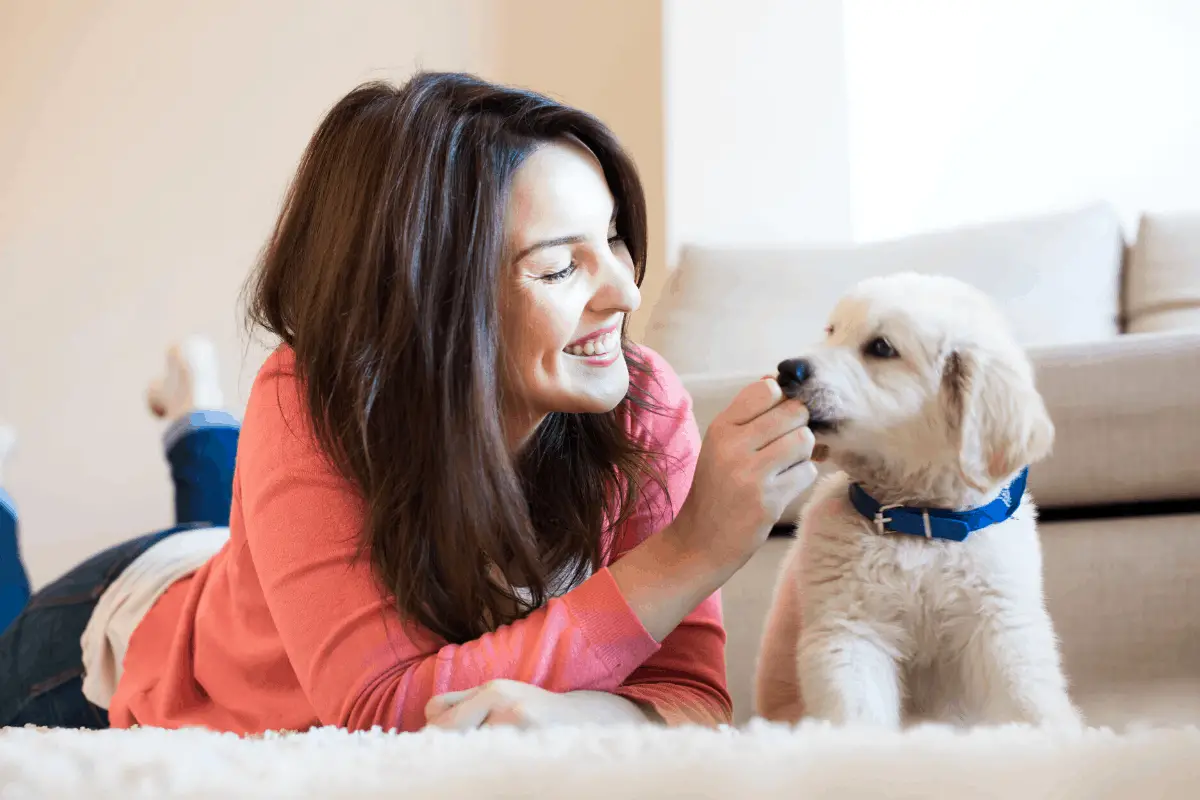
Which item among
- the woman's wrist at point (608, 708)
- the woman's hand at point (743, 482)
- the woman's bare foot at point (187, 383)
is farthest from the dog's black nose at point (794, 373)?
the woman's bare foot at point (187, 383)

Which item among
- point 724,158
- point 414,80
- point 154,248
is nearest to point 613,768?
point 414,80

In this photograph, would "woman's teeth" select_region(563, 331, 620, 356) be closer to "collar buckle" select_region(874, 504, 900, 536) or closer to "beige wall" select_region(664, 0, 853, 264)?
"collar buckle" select_region(874, 504, 900, 536)

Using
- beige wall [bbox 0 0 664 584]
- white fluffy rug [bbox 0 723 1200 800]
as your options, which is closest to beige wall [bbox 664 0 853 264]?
beige wall [bbox 0 0 664 584]

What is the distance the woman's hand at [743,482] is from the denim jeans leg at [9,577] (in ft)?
5.65

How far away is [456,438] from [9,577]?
1632mm

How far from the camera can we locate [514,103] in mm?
949

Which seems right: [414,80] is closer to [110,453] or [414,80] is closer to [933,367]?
[933,367]

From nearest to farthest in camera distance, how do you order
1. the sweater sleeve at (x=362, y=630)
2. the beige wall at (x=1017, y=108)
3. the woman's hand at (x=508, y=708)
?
the woman's hand at (x=508, y=708), the sweater sleeve at (x=362, y=630), the beige wall at (x=1017, y=108)

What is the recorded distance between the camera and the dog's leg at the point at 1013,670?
900mm

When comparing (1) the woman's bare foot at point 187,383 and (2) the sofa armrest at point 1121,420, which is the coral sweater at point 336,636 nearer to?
(2) the sofa armrest at point 1121,420

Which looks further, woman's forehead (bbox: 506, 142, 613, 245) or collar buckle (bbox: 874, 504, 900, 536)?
collar buckle (bbox: 874, 504, 900, 536)

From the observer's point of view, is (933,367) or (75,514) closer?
(933,367)

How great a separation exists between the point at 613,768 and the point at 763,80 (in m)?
2.84

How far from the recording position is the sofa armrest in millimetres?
1369
